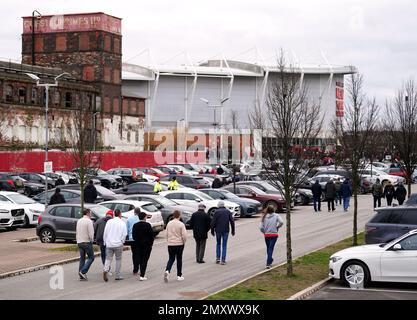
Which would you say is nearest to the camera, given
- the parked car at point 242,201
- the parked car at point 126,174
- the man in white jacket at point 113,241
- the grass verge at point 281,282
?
the grass verge at point 281,282

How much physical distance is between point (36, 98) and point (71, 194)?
37962mm

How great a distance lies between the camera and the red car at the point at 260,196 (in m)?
36.2

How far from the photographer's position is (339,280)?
16750 millimetres

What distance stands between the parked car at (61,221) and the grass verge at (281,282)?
796 cm

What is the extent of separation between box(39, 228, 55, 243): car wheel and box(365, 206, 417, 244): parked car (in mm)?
10733

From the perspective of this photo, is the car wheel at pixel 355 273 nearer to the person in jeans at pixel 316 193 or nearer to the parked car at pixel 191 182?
the person in jeans at pixel 316 193

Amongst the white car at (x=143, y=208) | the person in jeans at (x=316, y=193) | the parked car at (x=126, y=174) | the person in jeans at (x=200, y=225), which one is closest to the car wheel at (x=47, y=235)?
the white car at (x=143, y=208)

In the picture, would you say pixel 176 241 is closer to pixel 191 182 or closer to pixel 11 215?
pixel 11 215

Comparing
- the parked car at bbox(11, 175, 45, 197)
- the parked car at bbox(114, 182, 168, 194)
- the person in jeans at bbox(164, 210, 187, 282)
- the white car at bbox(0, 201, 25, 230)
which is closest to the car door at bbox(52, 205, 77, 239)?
the white car at bbox(0, 201, 25, 230)

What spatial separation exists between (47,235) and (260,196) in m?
14.7

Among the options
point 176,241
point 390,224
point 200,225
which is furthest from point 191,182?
point 176,241

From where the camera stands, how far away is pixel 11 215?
29.0 m
